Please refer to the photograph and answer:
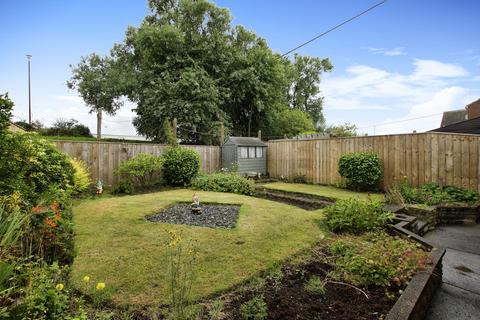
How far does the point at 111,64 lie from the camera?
22.3 metres

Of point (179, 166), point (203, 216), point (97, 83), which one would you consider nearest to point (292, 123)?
point (179, 166)

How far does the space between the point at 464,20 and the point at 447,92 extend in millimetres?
6026

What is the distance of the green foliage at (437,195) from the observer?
625cm

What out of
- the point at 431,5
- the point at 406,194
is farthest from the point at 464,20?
the point at 406,194

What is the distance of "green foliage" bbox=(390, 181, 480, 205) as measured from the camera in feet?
20.5

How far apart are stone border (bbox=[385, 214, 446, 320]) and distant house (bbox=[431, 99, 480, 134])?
970 centimetres

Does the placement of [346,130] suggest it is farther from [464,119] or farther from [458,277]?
[464,119]

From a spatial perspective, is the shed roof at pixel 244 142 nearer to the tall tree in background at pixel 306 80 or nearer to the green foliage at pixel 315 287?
the green foliage at pixel 315 287

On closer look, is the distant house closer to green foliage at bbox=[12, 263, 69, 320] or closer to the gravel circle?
the gravel circle

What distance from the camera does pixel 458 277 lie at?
316cm

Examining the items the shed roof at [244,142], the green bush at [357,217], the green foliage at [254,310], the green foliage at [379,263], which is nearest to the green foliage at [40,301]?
the green foliage at [254,310]

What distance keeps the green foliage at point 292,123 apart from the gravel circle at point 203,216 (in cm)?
1741

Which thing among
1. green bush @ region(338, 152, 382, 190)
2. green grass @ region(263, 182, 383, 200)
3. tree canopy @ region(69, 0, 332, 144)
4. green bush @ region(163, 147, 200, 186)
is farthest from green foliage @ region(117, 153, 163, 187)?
green bush @ region(338, 152, 382, 190)

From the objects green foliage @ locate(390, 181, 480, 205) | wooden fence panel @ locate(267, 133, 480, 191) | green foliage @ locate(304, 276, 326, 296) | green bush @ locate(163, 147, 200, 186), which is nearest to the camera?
green foliage @ locate(304, 276, 326, 296)
